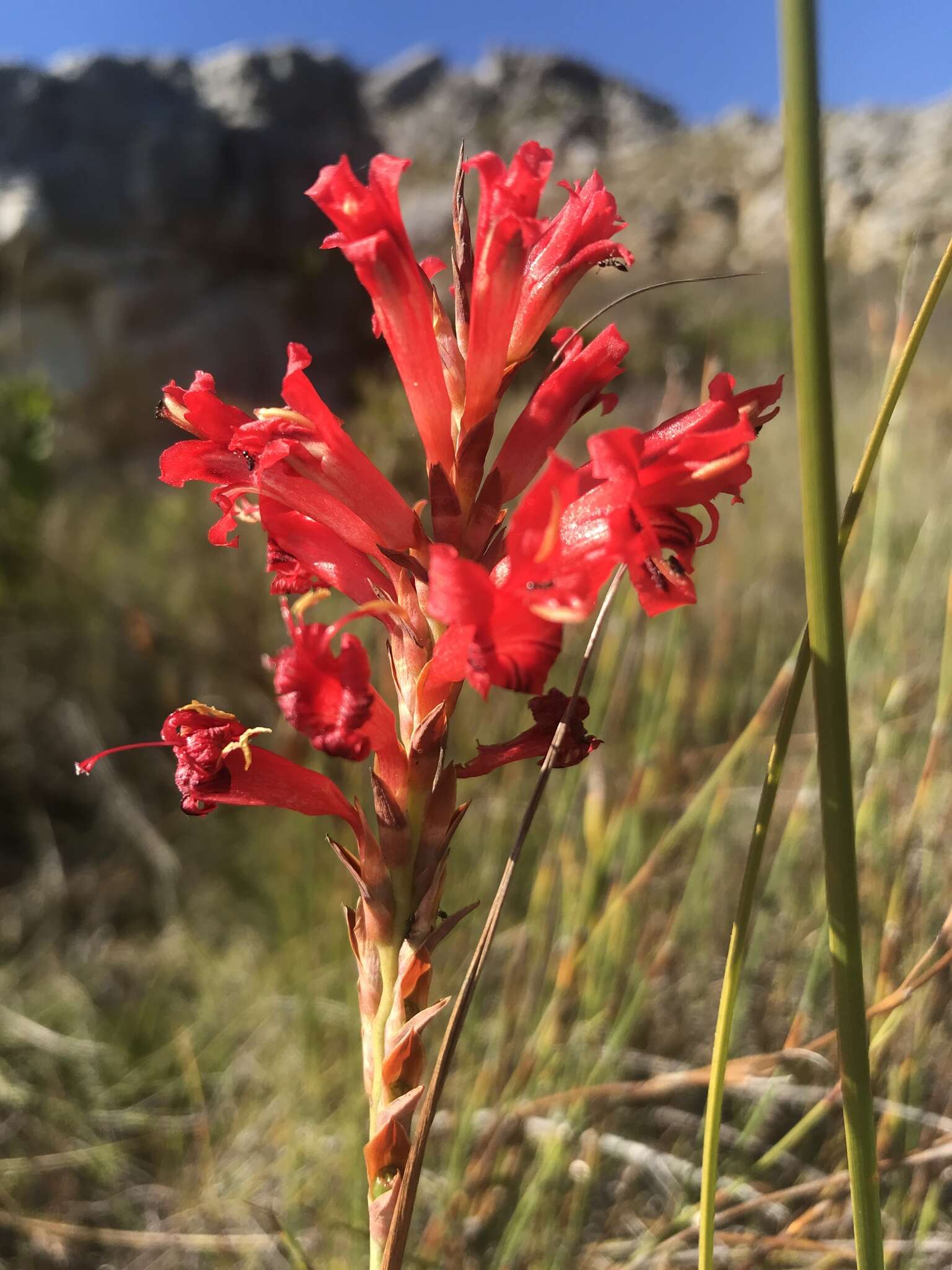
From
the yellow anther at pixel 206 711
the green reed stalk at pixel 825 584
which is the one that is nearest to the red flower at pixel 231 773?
the yellow anther at pixel 206 711

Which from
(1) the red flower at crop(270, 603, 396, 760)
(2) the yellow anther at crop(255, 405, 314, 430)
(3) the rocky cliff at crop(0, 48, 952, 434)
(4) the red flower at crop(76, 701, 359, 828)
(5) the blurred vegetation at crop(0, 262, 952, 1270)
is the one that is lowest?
(5) the blurred vegetation at crop(0, 262, 952, 1270)

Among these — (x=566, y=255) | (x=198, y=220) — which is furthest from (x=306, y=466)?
(x=198, y=220)

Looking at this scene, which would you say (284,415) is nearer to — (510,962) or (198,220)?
(510,962)

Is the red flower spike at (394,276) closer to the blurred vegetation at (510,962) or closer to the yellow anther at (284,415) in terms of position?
the yellow anther at (284,415)

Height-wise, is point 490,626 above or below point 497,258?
below

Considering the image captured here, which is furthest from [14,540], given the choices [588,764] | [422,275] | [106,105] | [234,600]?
[106,105]

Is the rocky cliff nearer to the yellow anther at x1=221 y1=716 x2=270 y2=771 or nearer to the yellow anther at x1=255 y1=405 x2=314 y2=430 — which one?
the yellow anther at x1=255 y1=405 x2=314 y2=430

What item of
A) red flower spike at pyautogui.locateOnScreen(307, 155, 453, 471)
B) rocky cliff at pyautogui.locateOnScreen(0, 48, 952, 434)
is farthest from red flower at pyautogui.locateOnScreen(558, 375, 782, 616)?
rocky cliff at pyautogui.locateOnScreen(0, 48, 952, 434)
